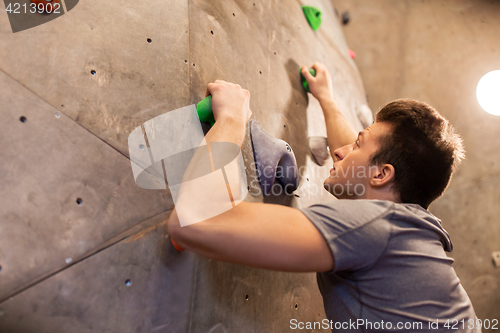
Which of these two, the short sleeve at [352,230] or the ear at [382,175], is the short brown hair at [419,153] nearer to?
the ear at [382,175]

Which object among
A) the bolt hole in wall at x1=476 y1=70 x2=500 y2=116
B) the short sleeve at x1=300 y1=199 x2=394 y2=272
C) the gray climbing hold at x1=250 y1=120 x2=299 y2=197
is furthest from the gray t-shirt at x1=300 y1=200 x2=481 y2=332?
the bolt hole in wall at x1=476 y1=70 x2=500 y2=116

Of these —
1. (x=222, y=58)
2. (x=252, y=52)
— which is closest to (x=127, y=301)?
(x=222, y=58)

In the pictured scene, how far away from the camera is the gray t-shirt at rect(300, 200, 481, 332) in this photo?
63 cm

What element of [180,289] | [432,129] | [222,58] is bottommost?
[180,289]

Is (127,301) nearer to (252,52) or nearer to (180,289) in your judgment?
(180,289)

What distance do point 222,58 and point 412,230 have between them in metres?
0.73

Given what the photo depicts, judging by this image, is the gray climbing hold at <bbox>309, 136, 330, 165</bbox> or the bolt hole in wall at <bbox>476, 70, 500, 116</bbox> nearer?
the gray climbing hold at <bbox>309, 136, 330, 165</bbox>

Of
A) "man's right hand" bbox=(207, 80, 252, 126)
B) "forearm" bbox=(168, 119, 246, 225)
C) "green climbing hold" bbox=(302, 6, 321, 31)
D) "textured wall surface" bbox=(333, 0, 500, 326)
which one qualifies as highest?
"green climbing hold" bbox=(302, 6, 321, 31)

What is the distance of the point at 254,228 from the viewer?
0.60m

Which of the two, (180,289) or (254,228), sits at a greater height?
(254,228)

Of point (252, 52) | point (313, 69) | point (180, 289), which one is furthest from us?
point (313, 69)

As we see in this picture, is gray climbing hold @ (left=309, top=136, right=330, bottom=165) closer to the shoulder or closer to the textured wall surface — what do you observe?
the shoulder

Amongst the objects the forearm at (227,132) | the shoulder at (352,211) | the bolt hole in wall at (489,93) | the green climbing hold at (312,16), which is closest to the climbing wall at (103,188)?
the forearm at (227,132)

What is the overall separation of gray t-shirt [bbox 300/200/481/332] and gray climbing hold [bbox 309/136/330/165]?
0.59 m
